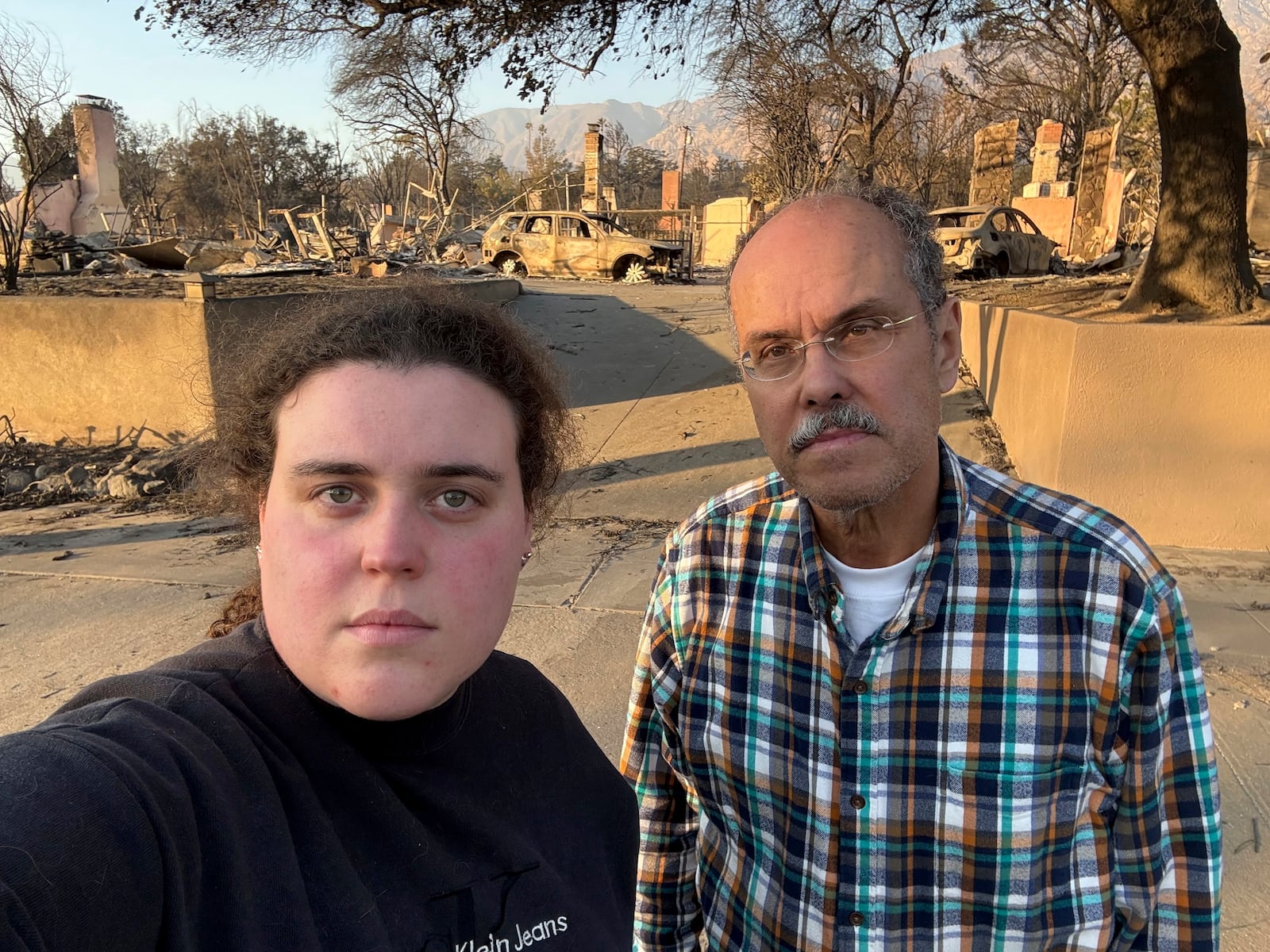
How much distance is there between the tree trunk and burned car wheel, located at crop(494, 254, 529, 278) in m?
14.2

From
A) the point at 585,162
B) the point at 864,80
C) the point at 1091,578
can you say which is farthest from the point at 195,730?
the point at 585,162

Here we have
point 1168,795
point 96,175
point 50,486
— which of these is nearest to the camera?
point 1168,795

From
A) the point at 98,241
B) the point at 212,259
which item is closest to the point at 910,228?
the point at 212,259

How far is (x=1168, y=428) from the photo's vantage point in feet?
15.9

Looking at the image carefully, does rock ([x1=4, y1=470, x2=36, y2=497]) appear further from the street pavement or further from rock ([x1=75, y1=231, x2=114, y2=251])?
rock ([x1=75, y1=231, x2=114, y2=251])

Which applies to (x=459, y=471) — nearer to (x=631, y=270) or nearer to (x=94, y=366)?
(x=94, y=366)

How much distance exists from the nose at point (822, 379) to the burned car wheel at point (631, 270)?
16.9 metres

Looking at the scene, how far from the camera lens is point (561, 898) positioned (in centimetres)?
112

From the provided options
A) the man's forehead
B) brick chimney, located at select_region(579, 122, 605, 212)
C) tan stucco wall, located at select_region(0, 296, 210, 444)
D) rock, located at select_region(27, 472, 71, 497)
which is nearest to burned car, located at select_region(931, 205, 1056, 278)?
tan stucco wall, located at select_region(0, 296, 210, 444)

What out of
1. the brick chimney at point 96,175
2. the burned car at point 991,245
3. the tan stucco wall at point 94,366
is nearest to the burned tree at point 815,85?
the burned car at point 991,245

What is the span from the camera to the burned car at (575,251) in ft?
59.8

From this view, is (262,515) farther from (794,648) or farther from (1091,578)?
(1091,578)

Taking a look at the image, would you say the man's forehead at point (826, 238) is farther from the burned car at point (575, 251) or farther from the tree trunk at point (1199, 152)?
the burned car at point (575, 251)

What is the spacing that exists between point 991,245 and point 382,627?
538 inches
